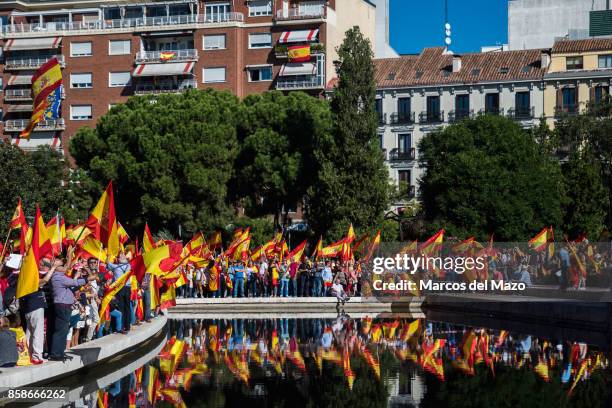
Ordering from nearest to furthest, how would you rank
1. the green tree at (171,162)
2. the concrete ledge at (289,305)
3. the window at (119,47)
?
the concrete ledge at (289,305), the green tree at (171,162), the window at (119,47)

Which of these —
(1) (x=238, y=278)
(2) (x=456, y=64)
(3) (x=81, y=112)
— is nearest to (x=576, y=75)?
(2) (x=456, y=64)

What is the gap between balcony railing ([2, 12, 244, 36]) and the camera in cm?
8669

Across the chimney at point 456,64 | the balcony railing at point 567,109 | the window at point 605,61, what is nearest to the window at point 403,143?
the chimney at point 456,64

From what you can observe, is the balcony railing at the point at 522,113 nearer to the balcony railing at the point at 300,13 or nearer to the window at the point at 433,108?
the window at the point at 433,108

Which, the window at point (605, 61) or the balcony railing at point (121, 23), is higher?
the balcony railing at point (121, 23)

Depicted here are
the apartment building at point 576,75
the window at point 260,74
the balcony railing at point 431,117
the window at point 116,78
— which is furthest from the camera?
the window at point 116,78

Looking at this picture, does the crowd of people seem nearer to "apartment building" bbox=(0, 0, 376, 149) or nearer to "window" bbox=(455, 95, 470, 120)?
"window" bbox=(455, 95, 470, 120)

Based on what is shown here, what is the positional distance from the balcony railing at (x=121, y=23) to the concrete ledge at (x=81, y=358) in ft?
201

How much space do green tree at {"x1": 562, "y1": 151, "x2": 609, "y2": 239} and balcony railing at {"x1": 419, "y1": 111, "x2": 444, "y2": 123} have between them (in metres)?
14.8

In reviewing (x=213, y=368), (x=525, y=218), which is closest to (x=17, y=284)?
(x=213, y=368)

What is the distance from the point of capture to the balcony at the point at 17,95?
291ft

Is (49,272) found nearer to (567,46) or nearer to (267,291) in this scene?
(267,291)

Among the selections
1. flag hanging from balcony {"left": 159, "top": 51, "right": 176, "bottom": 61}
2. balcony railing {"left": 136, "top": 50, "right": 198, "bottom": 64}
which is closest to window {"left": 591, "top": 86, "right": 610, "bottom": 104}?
balcony railing {"left": 136, "top": 50, "right": 198, "bottom": 64}

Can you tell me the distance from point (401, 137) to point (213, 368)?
62607 millimetres
